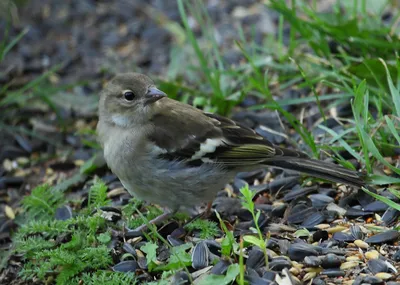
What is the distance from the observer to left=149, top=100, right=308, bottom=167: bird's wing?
4.53m

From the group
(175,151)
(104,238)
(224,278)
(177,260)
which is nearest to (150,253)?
(177,260)

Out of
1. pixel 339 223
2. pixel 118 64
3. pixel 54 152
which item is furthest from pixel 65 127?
pixel 339 223

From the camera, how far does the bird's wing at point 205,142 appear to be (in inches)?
178

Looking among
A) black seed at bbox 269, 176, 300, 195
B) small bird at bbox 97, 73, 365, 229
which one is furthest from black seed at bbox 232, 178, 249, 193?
small bird at bbox 97, 73, 365, 229

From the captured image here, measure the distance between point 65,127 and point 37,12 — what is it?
2521 mm

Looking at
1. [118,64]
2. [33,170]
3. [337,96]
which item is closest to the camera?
[337,96]

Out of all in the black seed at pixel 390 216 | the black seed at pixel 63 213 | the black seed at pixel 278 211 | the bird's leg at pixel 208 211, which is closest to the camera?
the black seed at pixel 390 216

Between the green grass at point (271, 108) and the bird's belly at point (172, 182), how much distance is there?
0.21 meters

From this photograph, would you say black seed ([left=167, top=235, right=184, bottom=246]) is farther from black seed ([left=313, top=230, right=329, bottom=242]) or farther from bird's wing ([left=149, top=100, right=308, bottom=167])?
black seed ([left=313, top=230, right=329, bottom=242])

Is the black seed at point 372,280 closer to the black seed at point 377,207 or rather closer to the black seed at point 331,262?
the black seed at point 331,262

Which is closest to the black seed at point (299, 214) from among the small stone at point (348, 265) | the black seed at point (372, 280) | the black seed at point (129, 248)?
the small stone at point (348, 265)

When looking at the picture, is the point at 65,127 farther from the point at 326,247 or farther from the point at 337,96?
the point at 326,247

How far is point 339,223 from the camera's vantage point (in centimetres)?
428

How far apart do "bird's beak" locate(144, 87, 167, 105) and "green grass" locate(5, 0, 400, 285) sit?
25.3 inches
